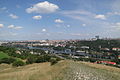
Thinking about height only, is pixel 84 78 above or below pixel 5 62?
above

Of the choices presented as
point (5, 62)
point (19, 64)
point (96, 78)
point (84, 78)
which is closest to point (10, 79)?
point (84, 78)

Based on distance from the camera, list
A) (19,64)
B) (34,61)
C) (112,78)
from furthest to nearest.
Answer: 1. (34,61)
2. (19,64)
3. (112,78)

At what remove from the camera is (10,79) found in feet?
73.7

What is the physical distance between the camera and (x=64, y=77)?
19594 millimetres

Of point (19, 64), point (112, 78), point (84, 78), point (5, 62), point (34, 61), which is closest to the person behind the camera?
point (84, 78)

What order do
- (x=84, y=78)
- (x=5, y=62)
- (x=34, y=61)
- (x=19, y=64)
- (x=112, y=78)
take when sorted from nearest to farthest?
(x=84, y=78), (x=112, y=78), (x=19, y=64), (x=34, y=61), (x=5, y=62)

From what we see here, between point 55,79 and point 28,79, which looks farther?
point 28,79

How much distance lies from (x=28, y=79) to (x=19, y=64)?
29.0 m

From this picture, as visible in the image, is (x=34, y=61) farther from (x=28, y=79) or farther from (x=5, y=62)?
(x=28, y=79)

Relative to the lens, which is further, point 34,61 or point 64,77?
point 34,61

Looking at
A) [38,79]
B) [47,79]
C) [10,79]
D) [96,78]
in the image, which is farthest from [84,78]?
[10,79]

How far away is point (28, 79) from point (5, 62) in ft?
133

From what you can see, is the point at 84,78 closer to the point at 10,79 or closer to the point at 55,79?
the point at 55,79

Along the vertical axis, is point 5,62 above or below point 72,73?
below
